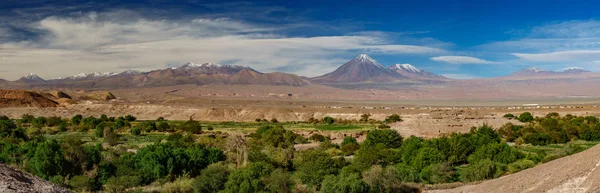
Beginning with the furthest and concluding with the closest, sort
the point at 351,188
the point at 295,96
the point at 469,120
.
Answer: the point at 295,96
the point at 469,120
the point at 351,188

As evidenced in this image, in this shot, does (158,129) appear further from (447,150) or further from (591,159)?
(591,159)

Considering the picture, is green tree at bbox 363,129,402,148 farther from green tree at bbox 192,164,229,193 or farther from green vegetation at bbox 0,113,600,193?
green tree at bbox 192,164,229,193

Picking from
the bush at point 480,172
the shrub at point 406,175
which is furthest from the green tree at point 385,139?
the bush at point 480,172

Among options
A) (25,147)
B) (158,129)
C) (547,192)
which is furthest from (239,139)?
(158,129)

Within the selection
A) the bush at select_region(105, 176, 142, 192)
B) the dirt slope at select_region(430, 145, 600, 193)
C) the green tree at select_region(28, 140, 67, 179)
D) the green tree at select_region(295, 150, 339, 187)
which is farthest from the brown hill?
the dirt slope at select_region(430, 145, 600, 193)

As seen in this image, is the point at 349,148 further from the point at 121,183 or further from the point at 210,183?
the point at 121,183

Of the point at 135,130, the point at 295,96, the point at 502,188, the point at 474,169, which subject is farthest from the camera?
the point at 295,96

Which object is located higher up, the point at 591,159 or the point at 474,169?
the point at 591,159
